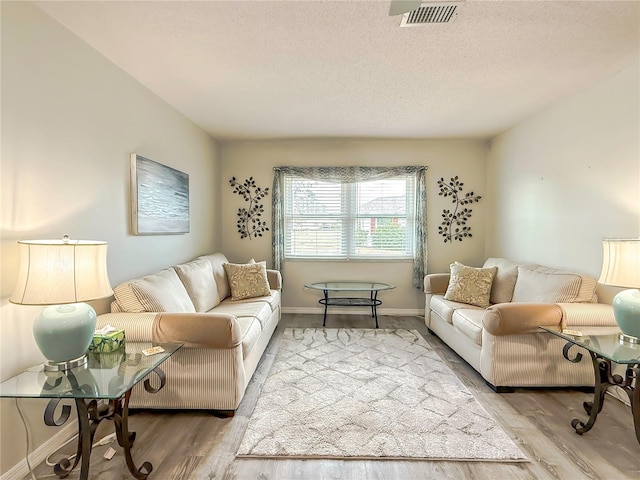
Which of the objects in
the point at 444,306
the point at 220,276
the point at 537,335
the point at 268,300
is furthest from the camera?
the point at 220,276

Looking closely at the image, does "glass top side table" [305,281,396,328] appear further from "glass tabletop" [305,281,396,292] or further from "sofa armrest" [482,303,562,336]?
"sofa armrest" [482,303,562,336]

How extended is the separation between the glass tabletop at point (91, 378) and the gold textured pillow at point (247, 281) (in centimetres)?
191

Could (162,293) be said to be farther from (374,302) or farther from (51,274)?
(374,302)

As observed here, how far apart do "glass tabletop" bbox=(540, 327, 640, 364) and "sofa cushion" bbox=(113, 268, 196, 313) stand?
2678 millimetres

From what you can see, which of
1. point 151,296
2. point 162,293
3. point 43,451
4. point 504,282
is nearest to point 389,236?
point 504,282

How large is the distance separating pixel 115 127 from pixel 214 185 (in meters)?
2.13

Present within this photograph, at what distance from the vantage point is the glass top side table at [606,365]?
6.44ft

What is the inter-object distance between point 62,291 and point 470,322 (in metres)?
2.91

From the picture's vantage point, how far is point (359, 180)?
4859mm

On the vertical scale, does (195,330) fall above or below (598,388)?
above

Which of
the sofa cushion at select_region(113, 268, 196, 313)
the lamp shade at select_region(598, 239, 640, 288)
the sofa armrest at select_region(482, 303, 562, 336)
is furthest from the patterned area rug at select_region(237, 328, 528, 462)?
the lamp shade at select_region(598, 239, 640, 288)

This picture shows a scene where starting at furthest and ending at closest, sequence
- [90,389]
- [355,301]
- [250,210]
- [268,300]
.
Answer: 1. [250,210]
2. [355,301]
3. [268,300]
4. [90,389]

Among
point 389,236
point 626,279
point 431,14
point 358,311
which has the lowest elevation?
point 358,311

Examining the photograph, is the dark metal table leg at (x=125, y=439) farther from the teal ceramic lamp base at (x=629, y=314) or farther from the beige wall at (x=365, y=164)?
the beige wall at (x=365, y=164)
